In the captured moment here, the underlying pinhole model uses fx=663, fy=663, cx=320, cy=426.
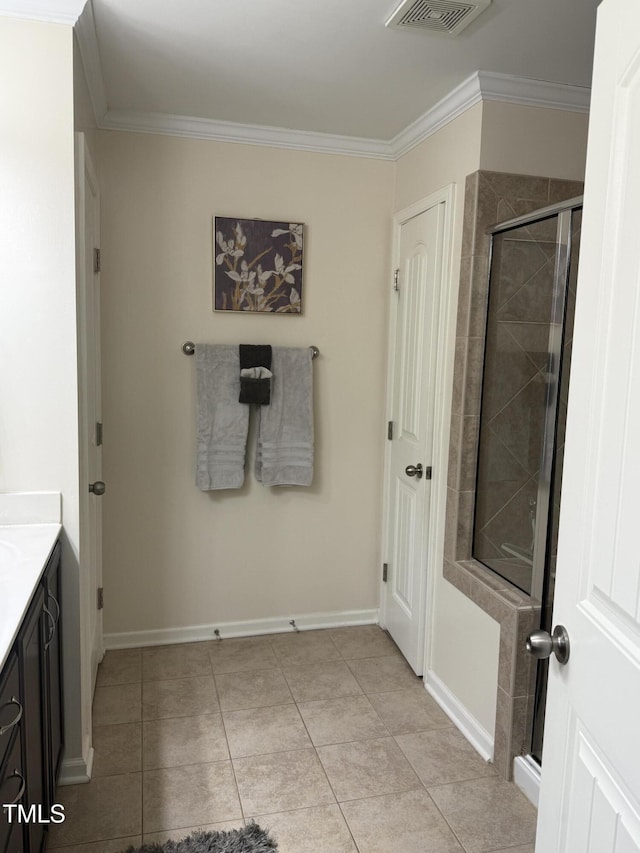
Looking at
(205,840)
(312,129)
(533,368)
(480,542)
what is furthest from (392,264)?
(205,840)

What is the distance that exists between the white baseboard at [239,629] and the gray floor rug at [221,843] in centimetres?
129

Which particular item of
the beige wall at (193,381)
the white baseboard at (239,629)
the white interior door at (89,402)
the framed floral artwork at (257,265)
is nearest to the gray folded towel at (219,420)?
the beige wall at (193,381)

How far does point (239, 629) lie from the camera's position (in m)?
3.30

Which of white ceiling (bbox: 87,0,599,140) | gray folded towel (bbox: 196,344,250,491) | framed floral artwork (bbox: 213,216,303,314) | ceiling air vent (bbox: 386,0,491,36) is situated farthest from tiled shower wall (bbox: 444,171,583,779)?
gray folded towel (bbox: 196,344,250,491)

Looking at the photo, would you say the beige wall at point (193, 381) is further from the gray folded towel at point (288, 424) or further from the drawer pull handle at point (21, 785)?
the drawer pull handle at point (21, 785)

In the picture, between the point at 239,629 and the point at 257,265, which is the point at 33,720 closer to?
the point at 239,629

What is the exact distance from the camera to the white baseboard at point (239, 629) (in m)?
3.15

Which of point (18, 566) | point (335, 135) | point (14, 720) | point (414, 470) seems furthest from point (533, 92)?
point (14, 720)

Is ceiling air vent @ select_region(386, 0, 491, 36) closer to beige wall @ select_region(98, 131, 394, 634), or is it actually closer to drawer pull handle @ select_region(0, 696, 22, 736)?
beige wall @ select_region(98, 131, 394, 634)

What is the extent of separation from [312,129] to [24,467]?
6.46 ft

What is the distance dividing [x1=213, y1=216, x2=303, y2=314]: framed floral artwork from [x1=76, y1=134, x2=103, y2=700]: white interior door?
543mm

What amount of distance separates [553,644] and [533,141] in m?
2.02

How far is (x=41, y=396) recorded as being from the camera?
2033 millimetres

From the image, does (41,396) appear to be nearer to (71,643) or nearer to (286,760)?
(71,643)
